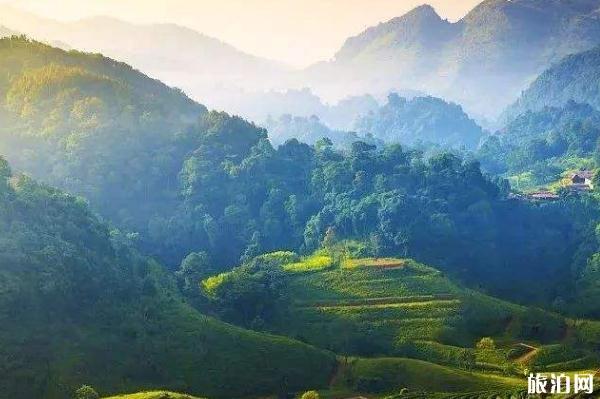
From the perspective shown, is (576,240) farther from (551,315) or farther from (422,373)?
(422,373)

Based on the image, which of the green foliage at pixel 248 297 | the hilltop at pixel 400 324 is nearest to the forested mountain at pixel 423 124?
the hilltop at pixel 400 324

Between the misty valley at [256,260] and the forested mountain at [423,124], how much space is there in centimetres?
6942

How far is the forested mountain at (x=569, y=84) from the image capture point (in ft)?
557

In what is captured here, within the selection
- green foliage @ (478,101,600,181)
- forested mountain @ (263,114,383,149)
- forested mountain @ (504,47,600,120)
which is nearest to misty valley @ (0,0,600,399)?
green foliage @ (478,101,600,181)

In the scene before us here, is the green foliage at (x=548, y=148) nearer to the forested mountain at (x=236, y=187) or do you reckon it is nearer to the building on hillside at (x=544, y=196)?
the building on hillside at (x=544, y=196)

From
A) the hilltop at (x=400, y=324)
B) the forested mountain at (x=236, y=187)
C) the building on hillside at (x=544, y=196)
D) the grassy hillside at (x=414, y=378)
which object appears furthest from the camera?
the building on hillside at (x=544, y=196)

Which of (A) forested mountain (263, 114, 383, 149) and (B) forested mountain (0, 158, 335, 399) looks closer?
(B) forested mountain (0, 158, 335, 399)

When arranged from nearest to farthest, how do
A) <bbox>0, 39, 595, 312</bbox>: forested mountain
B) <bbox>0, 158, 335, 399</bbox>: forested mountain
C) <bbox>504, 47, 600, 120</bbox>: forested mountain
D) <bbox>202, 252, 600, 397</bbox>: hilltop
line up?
<bbox>0, 158, 335, 399</bbox>: forested mountain → <bbox>202, 252, 600, 397</bbox>: hilltop → <bbox>0, 39, 595, 312</bbox>: forested mountain → <bbox>504, 47, 600, 120</bbox>: forested mountain

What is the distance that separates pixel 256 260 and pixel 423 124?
427ft

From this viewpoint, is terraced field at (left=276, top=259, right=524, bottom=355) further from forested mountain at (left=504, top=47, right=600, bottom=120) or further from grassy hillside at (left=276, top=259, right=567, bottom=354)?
forested mountain at (left=504, top=47, right=600, bottom=120)

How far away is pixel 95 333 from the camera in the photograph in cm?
4134

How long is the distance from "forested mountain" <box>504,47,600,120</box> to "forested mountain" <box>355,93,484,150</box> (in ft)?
48.1

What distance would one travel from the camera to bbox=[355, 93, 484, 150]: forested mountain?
17862 cm

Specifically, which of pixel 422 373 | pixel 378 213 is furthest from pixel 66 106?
pixel 422 373
